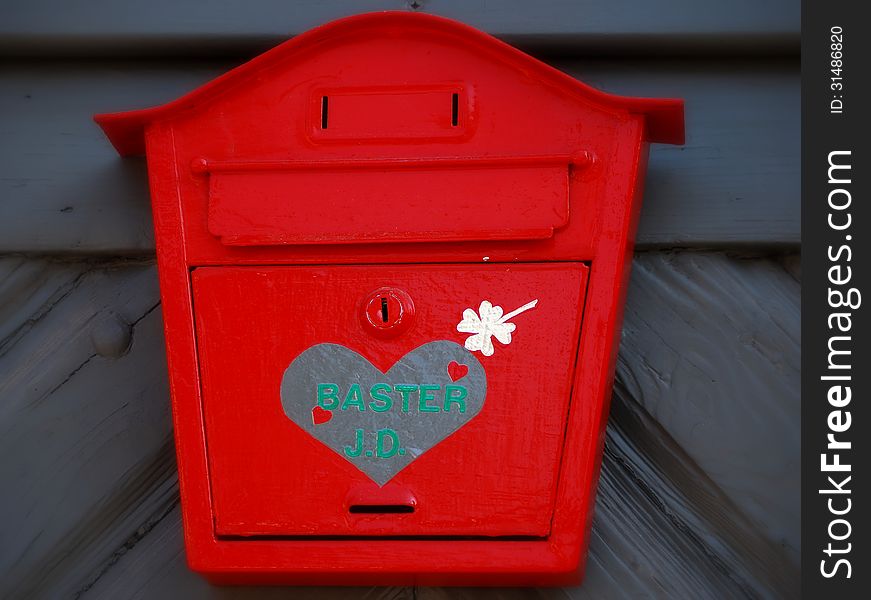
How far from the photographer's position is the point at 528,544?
3.11ft

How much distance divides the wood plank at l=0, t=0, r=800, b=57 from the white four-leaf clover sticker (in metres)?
0.41

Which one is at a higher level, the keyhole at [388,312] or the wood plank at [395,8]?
the wood plank at [395,8]

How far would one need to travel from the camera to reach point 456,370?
0.96 meters

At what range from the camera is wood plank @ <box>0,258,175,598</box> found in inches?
45.0

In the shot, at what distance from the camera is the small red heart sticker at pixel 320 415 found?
96cm

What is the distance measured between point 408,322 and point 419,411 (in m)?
0.10

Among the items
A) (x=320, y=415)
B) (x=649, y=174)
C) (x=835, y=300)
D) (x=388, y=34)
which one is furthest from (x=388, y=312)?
(x=835, y=300)

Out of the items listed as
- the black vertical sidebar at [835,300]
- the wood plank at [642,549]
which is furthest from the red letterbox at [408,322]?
the black vertical sidebar at [835,300]

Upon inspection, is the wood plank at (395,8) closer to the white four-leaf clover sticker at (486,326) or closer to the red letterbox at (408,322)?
the red letterbox at (408,322)

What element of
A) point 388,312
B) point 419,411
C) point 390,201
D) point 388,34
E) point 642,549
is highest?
point 388,34

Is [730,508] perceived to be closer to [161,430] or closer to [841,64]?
[841,64]

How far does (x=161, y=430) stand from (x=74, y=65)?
514 millimetres

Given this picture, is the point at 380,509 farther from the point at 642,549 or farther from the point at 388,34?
the point at 388,34

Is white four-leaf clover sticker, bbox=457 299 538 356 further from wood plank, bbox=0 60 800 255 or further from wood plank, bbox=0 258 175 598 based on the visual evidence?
wood plank, bbox=0 258 175 598
